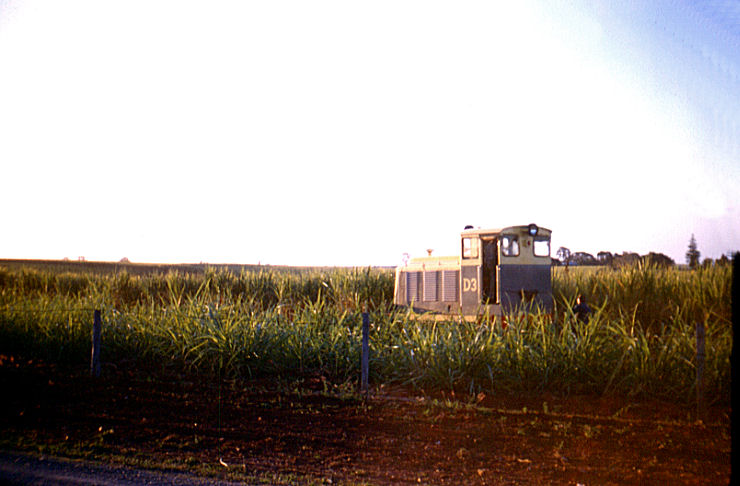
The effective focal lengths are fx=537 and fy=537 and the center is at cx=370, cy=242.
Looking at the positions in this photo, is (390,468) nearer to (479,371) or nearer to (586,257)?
(479,371)

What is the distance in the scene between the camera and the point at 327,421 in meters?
7.06

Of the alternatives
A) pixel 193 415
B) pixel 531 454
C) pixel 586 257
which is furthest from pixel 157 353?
pixel 586 257

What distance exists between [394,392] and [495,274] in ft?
19.9

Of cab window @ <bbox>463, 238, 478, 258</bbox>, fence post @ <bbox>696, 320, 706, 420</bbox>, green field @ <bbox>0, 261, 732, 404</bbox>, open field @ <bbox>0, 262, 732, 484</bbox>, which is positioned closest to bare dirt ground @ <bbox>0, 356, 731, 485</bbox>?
open field @ <bbox>0, 262, 732, 484</bbox>

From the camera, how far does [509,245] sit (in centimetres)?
1366

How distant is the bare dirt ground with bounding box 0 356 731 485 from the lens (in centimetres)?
528

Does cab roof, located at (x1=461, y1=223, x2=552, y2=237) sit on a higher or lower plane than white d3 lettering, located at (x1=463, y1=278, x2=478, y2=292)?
higher

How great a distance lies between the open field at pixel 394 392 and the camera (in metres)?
5.65

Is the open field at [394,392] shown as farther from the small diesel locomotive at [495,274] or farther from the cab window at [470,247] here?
the cab window at [470,247]

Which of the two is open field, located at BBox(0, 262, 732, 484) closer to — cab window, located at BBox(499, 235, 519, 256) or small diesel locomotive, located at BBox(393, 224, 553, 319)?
small diesel locomotive, located at BBox(393, 224, 553, 319)

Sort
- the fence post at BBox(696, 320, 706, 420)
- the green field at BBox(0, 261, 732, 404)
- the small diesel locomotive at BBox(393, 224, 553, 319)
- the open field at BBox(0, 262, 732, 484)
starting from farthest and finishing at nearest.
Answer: the small diesel locomotive at BBox(393, 224, 553, 319) → the green field at BBox(0, 261, 732, 404) → the fence post at BBox(696, 320, 706, 420) → the open field at BBox(0, 262, 732, 484)

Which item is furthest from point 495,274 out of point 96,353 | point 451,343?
point 96,353

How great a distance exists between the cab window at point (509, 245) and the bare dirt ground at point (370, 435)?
5979 millimetres

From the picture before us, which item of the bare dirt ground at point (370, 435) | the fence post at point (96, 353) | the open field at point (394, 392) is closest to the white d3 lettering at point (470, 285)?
the open field at point (394, 392)
